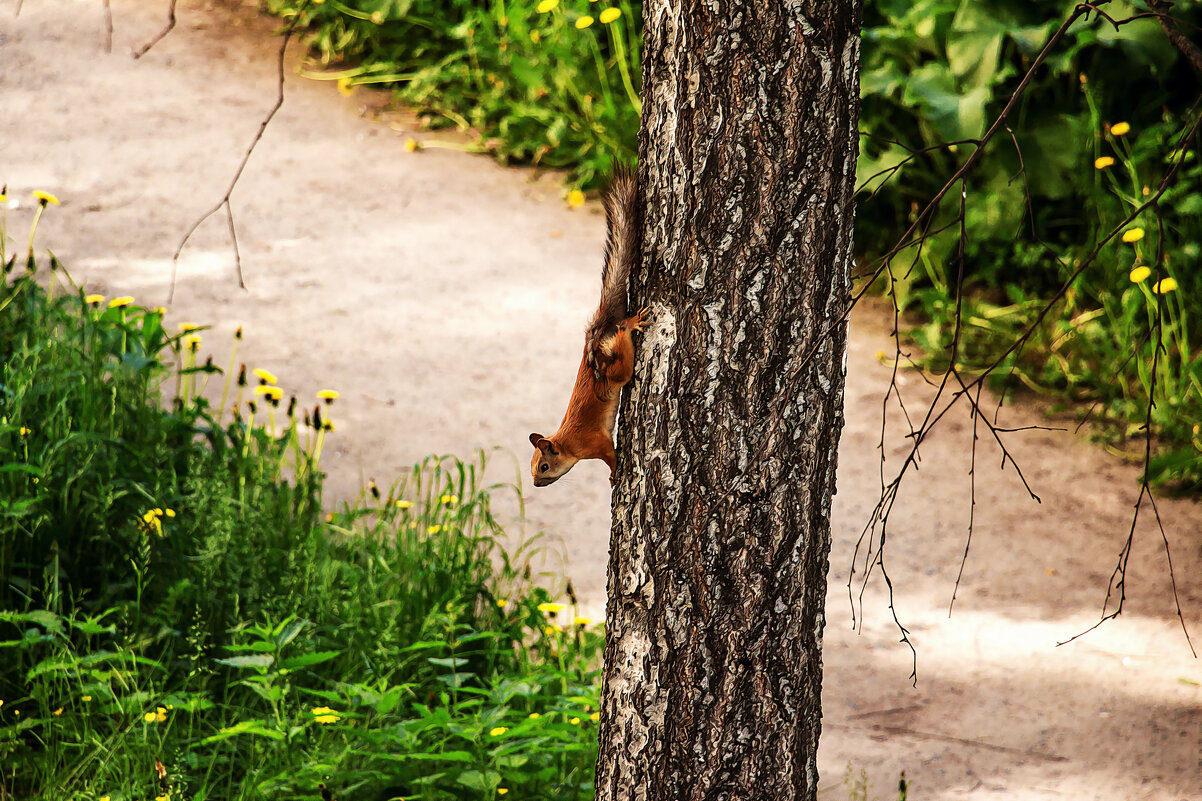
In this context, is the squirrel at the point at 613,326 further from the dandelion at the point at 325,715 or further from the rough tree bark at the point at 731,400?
the dandelion at the point at 325,715

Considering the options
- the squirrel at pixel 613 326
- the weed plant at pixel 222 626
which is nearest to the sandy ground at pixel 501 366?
the weed plant at pixel 222 626

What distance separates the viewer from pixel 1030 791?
322 cm

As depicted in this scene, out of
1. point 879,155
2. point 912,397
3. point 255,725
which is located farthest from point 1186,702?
point 879,155

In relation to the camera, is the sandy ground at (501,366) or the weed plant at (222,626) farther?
the sandy ground at (501,366)

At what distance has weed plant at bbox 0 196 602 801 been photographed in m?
2.60

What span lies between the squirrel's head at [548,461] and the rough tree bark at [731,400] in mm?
242

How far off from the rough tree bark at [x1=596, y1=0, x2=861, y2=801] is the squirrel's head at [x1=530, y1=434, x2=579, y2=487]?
0.80 ft

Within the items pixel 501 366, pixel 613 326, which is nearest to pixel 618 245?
pixel 613 326

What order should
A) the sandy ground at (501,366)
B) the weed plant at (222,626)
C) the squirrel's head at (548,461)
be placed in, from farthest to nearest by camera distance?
the sandy ground at (501,366)
the weed plant at (222,626)
the squirrel's head at (548,461)

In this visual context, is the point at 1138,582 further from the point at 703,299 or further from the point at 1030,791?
the point at 703,299

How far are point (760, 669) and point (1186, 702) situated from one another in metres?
2.35

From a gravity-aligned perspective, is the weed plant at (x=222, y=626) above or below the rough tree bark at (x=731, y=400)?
below

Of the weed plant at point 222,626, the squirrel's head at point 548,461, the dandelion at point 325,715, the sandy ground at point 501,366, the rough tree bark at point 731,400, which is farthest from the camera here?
the sandy ground at point 501,366

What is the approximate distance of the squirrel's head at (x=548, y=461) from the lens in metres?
2.26
